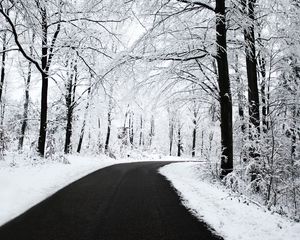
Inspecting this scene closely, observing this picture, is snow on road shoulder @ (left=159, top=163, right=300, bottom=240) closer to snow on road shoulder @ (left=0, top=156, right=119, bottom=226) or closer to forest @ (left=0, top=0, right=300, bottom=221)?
forest @ (left=0, top=0, right=300, bottom=221)

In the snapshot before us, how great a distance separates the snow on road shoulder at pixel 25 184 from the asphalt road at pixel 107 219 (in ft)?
1.10

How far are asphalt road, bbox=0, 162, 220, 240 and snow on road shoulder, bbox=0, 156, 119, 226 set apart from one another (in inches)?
13.2

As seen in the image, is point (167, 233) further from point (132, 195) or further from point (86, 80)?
point (86, 80)

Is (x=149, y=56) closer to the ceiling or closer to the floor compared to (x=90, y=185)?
closer to the ceiling

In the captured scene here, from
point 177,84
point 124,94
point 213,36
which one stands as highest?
point 213,36

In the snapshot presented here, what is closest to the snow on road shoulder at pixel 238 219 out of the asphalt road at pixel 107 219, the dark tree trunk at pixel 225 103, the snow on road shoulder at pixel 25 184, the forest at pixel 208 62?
the asphalt road at pixel 107 219

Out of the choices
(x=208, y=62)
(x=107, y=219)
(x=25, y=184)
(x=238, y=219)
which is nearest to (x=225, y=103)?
(x=208, y=62)

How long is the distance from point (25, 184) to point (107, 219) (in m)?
3.99

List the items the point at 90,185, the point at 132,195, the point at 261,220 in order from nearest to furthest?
the point at 261,220, the point at 132,195, the point at 90,185

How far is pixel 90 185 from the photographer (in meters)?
9.56

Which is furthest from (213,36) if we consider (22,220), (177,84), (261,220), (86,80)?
(86,80)

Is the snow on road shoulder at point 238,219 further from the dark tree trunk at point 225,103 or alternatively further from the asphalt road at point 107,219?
the dark tree trunk at point 225,103

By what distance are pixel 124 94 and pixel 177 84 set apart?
2482 mm

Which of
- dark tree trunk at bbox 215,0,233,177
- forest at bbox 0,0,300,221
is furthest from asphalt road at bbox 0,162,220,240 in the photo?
dark tree trunk at bbox 215,0,233,177
